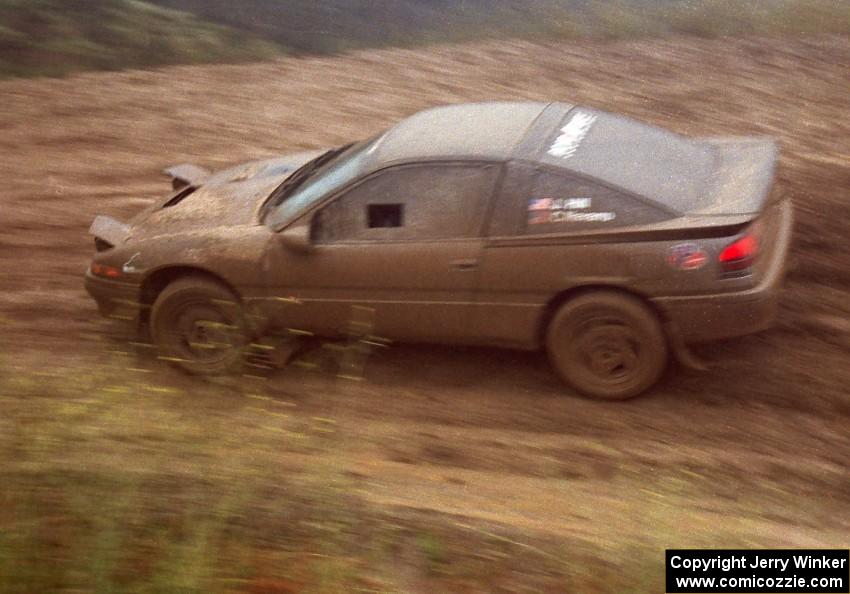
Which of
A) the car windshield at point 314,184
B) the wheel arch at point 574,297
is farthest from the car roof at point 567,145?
the wheel arch at point 574,297

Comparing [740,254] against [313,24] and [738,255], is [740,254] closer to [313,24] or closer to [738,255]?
[738,255]

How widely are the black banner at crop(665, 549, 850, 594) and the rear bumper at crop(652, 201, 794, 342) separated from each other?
63.3 inches

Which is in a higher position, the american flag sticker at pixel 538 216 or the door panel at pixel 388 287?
the american flag sticker at pixel 538 216

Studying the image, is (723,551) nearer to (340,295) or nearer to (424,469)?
(424,469)

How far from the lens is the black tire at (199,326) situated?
19.8ft

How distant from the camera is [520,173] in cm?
555

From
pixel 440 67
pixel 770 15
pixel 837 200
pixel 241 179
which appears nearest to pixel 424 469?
pixel 241 179

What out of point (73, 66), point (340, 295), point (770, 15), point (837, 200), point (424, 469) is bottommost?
point (424, 469)

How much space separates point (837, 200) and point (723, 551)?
4720mm

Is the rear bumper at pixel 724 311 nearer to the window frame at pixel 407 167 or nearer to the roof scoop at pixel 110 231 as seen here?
the window frame at pixel 407 167

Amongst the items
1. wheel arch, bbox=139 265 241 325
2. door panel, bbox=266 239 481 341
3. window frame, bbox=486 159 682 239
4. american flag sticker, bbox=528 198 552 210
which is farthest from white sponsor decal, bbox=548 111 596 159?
wheel arch, bbox=139 265 241 325

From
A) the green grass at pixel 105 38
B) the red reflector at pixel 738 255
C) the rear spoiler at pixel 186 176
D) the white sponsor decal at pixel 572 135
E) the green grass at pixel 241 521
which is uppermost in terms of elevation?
the green grass at pixel 105 38

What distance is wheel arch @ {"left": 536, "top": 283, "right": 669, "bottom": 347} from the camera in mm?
5477

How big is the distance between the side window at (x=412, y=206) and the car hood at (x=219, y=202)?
594 millimetres
